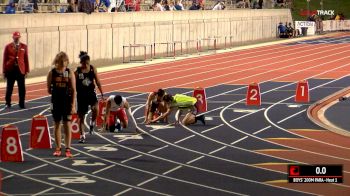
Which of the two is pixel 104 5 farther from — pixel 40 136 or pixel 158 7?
pixel 40 136

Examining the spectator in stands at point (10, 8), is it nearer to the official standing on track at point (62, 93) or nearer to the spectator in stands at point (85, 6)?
the spectator in stands at point (85, 6)

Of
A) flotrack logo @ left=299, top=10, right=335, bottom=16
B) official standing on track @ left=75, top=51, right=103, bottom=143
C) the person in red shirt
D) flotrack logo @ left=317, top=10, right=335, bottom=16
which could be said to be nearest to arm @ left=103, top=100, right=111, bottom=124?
official standing on track @ left=75, top=51, right=103, bottom=143

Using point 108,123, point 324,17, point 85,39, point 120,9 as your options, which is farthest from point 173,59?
point 324,17

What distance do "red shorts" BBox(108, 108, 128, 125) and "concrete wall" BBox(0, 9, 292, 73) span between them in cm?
1475

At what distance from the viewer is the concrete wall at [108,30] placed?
124 feet

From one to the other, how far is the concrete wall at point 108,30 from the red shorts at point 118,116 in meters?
14.8

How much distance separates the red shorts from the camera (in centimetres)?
2133

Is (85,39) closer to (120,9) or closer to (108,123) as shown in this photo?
(120,9)

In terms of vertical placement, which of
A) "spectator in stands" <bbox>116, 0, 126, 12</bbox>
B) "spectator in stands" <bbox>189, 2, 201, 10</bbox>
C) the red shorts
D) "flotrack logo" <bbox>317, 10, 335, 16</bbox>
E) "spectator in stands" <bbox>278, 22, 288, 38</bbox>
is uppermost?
"spectator in stands" <bbox>116, 0, 126, 12</bbox>

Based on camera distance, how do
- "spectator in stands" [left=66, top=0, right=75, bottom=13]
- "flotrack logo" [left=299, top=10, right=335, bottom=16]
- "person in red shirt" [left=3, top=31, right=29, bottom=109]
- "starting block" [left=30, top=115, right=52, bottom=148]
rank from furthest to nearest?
1. "flotrack logo" [left=299, top=10, right=335, bottom=16]
2. "spectator in stands" [left=66, top=0, right=75, bottom=13]
3. "person in red shirt" [left=3, top=31, right=29, bottom=109]
4. "starting block" [left=30, top=115, right=52, bottom=148]

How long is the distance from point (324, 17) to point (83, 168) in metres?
76.8

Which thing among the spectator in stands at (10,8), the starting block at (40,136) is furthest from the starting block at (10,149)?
the spectator in stands at (10,8)

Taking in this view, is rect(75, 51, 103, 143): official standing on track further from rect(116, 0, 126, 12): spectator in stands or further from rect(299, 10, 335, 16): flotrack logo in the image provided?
rect(299, 10, 335, 16): flotrack logo

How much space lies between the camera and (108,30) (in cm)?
4488
